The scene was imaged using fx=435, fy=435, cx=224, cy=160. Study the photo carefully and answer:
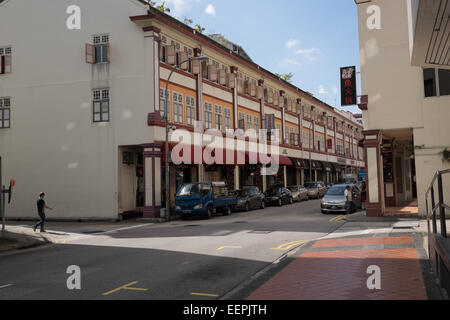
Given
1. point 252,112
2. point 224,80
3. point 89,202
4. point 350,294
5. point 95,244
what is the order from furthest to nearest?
point 252,112, point 224,80, point 89,202, point 95,244, point 350,294

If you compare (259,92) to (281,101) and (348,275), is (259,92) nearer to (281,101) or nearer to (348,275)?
(281,101)

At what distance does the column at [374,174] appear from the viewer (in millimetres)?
20375

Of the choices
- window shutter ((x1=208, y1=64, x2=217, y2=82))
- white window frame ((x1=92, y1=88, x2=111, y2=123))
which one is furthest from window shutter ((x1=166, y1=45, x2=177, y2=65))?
window shutter ((x1=208, y1=64, x2=217, y2=82))

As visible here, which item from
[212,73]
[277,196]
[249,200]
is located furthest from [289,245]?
[212,73]

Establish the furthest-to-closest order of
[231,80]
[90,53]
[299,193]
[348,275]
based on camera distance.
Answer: [299,193], [231,80], [90,53], [348,275]

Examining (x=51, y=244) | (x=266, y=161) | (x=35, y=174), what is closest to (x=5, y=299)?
(x=51, y=244)

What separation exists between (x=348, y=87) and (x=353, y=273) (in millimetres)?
15068

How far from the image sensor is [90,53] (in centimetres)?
2580

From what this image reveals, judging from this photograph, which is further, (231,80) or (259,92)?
(259,92)

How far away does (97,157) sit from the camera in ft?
84.8

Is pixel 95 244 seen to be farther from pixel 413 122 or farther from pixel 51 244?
pixel 413 122

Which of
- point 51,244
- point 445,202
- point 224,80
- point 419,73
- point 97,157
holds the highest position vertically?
point 224,80

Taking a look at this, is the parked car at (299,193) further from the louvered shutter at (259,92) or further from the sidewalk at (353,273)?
the sidewalk at (353,273)

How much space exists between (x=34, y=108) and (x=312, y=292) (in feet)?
81.8
